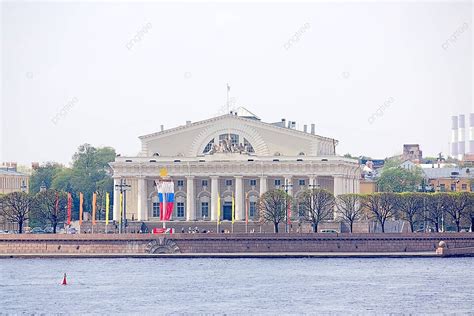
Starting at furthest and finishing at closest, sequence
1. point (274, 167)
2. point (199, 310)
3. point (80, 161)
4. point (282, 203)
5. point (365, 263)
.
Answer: point (80, 161)
point (274, 167)
point (282, 203)
point (365, 263)
point (199, 310)

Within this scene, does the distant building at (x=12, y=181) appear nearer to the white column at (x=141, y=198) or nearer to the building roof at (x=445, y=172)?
the white column at (x=141, y=198)

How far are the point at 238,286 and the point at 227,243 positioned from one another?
70.4 feet

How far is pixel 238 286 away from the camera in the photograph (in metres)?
86.9

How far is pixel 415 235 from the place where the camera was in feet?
354

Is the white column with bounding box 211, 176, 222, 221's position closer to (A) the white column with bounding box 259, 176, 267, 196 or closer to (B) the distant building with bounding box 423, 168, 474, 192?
(A) the white column with bounding box 259, 176, 267, 196

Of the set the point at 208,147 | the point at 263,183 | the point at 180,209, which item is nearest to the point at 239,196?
the point at 263,183

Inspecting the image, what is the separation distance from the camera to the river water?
77.3 m

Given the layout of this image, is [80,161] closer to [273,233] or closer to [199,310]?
[273,233]

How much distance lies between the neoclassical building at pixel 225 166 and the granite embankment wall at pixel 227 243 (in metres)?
21.2

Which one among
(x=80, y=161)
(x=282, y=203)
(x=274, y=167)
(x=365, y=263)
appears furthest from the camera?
(x=80, y=161)

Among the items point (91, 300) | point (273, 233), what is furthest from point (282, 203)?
point (91, 300)

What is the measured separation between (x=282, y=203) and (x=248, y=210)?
14860mm

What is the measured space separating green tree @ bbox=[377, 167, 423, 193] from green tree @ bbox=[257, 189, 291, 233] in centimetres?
2795

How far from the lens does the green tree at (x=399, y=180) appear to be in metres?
146
